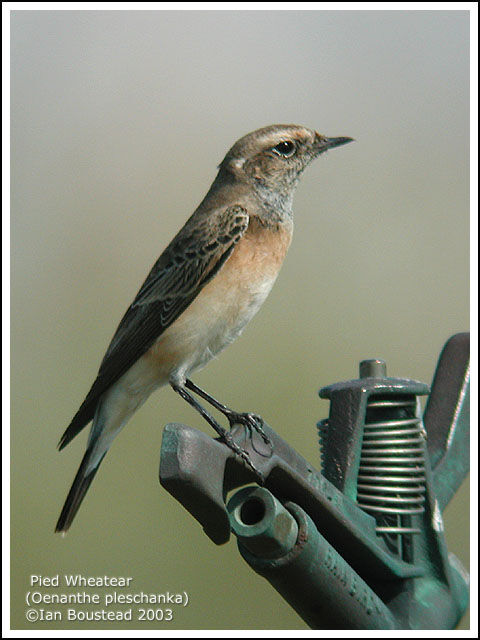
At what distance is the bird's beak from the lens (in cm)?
415

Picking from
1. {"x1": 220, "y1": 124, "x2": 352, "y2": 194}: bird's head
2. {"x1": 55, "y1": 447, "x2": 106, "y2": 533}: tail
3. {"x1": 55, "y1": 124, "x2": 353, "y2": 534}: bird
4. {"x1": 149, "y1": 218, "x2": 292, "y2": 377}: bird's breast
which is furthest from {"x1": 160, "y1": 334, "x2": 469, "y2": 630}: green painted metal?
{"x1": 55, "y1": 447, "x2": 106, "y2": 533}: tail

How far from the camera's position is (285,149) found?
4109 millimetres

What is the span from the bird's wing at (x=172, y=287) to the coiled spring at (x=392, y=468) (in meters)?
1.34

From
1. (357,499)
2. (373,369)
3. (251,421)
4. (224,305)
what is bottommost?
(357,499)

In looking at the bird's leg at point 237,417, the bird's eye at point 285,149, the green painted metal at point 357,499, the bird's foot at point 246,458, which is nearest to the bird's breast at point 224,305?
the bird's leg at point 237,417

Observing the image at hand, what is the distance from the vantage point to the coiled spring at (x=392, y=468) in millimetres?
2332

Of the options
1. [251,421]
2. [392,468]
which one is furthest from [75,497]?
[392,468]

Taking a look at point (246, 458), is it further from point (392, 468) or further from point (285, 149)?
point (285, 149)

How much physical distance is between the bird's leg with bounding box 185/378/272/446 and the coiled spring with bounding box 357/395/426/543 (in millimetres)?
370

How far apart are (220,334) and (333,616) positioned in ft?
5.90

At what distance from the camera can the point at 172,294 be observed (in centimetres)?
362

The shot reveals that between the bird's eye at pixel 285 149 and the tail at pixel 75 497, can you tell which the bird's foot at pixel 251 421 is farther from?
the bird's eye at pixel 285 149

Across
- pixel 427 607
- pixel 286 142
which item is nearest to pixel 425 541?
pixel 427 607

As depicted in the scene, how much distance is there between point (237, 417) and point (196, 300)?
748mm
